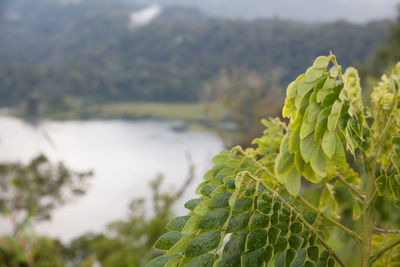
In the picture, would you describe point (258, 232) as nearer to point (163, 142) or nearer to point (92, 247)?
point (92, 247)

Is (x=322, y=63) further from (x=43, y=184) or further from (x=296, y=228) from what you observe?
(x=43, y=184)

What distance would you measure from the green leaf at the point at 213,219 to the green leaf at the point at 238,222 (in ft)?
0.04

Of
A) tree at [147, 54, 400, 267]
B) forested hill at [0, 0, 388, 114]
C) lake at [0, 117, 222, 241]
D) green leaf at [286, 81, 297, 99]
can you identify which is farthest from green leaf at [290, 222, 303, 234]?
forested hill at [0, 0, 388, 114]

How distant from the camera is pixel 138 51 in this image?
→ 52750 millimetres

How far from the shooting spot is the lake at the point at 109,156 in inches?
603

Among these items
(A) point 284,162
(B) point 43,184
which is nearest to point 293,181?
(A) point 284,162

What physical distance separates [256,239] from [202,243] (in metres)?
0.08

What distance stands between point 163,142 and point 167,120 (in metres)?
7.93

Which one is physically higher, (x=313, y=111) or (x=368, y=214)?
(x=313, y=111)

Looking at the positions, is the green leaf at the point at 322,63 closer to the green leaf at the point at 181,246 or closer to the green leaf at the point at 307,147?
the green leaf at the point at 307,147

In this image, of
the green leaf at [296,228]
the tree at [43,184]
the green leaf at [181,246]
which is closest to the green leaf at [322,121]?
the green leaf at [296,228]

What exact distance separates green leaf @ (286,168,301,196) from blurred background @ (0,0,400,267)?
211 centimetres

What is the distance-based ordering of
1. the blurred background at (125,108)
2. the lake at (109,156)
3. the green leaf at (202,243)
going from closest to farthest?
1. the green leaf at (202,243)
2. the blurred background at (125,108)
3. the lake at (109,156)

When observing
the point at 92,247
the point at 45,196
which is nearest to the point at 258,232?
the point at 92,247
